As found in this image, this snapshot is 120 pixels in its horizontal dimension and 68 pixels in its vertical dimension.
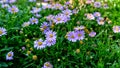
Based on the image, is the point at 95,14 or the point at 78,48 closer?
the point at 78,48

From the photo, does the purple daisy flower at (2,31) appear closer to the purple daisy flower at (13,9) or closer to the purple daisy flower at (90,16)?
the purple daisy flower at (13,9)

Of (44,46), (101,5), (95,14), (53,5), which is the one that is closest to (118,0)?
(101,5)

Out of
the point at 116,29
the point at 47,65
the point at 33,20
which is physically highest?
the point at 33,20

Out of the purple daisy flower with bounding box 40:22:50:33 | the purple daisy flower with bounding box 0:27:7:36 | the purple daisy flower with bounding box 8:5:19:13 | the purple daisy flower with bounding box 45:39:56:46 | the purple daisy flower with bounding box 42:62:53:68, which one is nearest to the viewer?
the purple daisy flower with bounding box 42:62:53:68

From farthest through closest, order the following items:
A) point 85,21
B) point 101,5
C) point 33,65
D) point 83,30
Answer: point 101,5 → point 85,21 → point 83,30 → point 33,65

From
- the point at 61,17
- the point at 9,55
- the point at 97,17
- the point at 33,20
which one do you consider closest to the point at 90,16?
the point at 97,17

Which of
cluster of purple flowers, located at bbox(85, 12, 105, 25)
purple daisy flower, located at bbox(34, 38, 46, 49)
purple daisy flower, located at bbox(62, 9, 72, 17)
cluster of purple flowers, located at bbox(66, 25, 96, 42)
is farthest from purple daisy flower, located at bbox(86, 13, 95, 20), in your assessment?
purple daisy flower, located at bbox(34, 38, 46, 49)

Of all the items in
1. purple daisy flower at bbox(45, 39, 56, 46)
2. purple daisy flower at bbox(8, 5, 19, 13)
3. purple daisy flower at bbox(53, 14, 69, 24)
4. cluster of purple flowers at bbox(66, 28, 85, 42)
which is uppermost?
purple daisy flower at bbox(8, 5, 19, 13)

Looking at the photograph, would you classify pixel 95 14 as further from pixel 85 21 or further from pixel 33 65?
pixel 33 65

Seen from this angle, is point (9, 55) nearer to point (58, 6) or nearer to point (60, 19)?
point (60, 19)

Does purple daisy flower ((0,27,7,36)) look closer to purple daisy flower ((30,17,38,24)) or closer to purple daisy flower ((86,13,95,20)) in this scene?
purple daisy flower ((30,17,38,24))

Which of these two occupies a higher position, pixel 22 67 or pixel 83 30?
pixel 83 30
